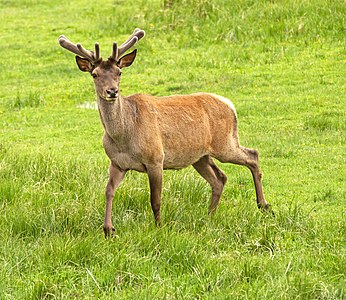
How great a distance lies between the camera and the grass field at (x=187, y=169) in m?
6.48

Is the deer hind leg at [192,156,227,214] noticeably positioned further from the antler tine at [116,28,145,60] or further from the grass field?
the antler tine at [116,28,145,60]

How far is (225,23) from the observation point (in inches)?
661

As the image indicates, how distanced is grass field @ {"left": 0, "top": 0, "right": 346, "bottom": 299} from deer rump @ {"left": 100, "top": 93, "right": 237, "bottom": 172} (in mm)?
463

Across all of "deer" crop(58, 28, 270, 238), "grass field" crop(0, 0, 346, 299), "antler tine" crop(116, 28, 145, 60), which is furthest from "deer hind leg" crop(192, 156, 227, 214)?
"antler tine" crop(116, 28, 145, 60)

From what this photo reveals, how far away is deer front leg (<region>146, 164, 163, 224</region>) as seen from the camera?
7891 mm

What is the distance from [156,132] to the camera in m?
8.16

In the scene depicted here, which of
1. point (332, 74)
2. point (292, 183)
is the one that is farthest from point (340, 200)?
point (332, 74)

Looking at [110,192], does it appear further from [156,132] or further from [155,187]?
[156,132]

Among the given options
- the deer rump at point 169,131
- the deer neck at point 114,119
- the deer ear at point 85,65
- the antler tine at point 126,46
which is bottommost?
the deer rump at point 169,131

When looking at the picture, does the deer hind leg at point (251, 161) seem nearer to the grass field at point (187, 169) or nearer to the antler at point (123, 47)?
the grass field at point (187, 169)

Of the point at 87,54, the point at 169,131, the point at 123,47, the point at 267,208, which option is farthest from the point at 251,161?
the point at 87,54

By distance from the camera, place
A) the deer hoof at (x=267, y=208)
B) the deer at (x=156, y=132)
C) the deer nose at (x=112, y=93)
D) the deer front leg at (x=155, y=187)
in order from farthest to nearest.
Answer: the deer hoof at (x=267, y=208), the deer front leg at (x=155, y=187), the deer at (x=156, y=132), the deer nose at (x=112, y=93)

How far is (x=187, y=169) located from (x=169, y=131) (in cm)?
193

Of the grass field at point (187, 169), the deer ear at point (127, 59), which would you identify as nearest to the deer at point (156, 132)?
the deer ear at point (127, 59)
